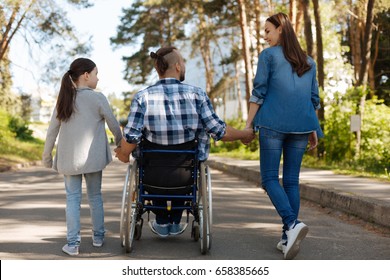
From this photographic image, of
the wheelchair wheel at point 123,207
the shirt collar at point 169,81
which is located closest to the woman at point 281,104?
the shirt collar at point 169,81

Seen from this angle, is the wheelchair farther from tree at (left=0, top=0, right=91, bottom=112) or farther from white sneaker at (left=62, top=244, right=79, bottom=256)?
tree at (left=0, top=0, right=91, bottom=112)

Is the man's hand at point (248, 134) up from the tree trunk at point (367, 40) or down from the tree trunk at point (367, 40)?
down

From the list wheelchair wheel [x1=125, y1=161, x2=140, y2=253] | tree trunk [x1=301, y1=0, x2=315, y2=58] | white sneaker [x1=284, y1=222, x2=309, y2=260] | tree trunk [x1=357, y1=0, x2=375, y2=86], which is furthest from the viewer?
tree trunk [x1=301, y1=0, x2=315, y2=58]

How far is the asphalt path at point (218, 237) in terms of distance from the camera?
19.2 ft

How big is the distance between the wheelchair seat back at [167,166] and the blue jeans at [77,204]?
1.97 ft

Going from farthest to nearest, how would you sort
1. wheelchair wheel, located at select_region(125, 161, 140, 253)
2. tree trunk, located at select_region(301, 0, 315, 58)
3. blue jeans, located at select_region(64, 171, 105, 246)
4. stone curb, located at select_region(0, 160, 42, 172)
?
stone curb, located at select_region(0, 160, 42, 172), tree trunk, located at select_region(301, 0, 315, 58), blue jeans, located at select_region(64, 171, 105, 246), wheelchair wheel, located at select_region(125, 161, 140, 253)

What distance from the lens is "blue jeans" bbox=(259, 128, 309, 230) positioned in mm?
5891

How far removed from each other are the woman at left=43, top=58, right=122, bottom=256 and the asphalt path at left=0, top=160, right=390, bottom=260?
0.49 m

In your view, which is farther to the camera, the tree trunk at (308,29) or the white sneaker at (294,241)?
the tree trunk at (308,29)

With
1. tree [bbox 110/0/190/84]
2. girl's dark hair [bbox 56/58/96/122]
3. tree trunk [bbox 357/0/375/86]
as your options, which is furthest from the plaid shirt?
tree [bbox 110/0/190/84]

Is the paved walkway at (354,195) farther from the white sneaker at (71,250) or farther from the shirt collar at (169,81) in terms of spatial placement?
the white sneaker at (71,250)

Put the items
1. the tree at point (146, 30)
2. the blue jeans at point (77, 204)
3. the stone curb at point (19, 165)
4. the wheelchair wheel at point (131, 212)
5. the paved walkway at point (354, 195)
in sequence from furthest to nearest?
the tree at point (146, 30) → the stone curb at point (19, 165) → the paved walkway at point (354, 195) → the blue jeans at point (77, 204) → the wheelchair wheel at point (131, 212)

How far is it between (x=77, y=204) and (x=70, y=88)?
101 cm
